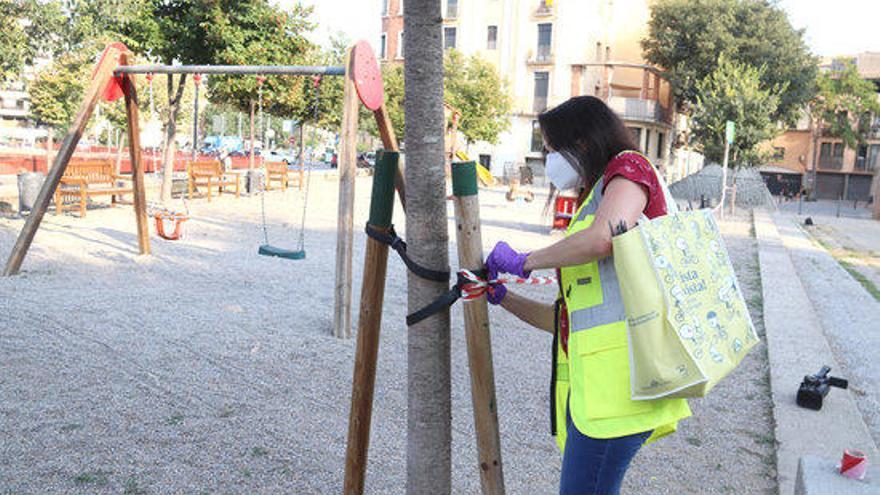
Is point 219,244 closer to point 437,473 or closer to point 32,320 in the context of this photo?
point 32,320

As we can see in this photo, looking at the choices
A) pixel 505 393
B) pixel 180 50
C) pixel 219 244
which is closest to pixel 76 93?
pixel 180 50

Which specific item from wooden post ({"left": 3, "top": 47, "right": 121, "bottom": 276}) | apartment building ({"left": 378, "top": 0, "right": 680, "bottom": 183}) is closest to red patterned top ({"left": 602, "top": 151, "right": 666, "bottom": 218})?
wooden post ({"left": 3, "top": 47, "right": 121, "bottom": 276})

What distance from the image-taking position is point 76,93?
27891mm

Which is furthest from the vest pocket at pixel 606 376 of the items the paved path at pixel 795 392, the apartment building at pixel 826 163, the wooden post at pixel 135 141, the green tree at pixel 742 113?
the apartment building at pixel 826 163

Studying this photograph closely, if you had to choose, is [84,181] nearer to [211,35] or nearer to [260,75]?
[211,35]

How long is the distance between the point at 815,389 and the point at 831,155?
194 ft

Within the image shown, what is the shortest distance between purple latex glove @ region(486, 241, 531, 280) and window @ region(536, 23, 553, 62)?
150ft

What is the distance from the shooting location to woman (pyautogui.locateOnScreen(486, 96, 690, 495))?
183 centimetres

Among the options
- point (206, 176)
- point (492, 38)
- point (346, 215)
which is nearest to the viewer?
point (346, 215)

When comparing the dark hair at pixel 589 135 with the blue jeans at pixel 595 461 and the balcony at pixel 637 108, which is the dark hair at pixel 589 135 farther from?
the balcony at pixel 637 108

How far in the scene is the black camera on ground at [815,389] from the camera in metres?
4.70

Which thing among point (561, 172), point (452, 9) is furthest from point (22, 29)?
point (452, 9)

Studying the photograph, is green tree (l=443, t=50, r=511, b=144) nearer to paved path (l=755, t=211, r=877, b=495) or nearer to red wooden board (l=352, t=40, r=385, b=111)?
paved path (l=755, t=211, r=877, b=495)

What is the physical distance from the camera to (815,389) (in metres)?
4.71
